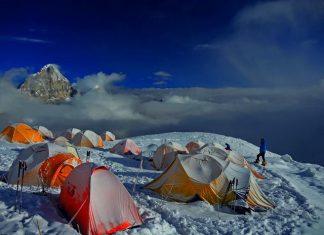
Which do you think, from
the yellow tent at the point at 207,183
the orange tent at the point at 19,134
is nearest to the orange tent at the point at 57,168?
the yellow tent at the point at 207,183

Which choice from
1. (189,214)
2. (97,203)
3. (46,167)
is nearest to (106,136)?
(46,167)

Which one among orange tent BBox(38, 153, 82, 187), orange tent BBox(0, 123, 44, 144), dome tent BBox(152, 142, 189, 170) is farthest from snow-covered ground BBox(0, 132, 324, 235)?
orange tent BBox(0, 123, 44, 144)

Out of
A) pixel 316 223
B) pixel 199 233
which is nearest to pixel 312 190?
pixel 316 223

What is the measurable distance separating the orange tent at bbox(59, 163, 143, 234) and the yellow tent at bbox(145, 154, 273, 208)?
16.9ft

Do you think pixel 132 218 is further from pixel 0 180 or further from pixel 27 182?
pixel 0 180

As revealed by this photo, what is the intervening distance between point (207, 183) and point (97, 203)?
6.84m

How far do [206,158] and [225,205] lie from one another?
265cm

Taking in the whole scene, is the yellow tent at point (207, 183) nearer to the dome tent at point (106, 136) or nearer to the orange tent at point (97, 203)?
the orange tent at point (97, 203)

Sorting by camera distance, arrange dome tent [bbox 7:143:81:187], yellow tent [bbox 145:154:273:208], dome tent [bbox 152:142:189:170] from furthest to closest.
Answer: dome tent [bbox 152:142:189:170] → dome tent [bbox 7:143:81:187] → yellow tent [bbox 145:154:273:208]

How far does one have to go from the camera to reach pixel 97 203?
44.4ft

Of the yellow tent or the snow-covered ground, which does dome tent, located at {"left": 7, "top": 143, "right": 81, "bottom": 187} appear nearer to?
the snow-covered ground

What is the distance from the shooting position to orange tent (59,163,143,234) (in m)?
13.2

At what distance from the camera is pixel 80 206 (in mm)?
13484

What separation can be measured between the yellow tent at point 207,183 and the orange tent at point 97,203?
5142 mm
